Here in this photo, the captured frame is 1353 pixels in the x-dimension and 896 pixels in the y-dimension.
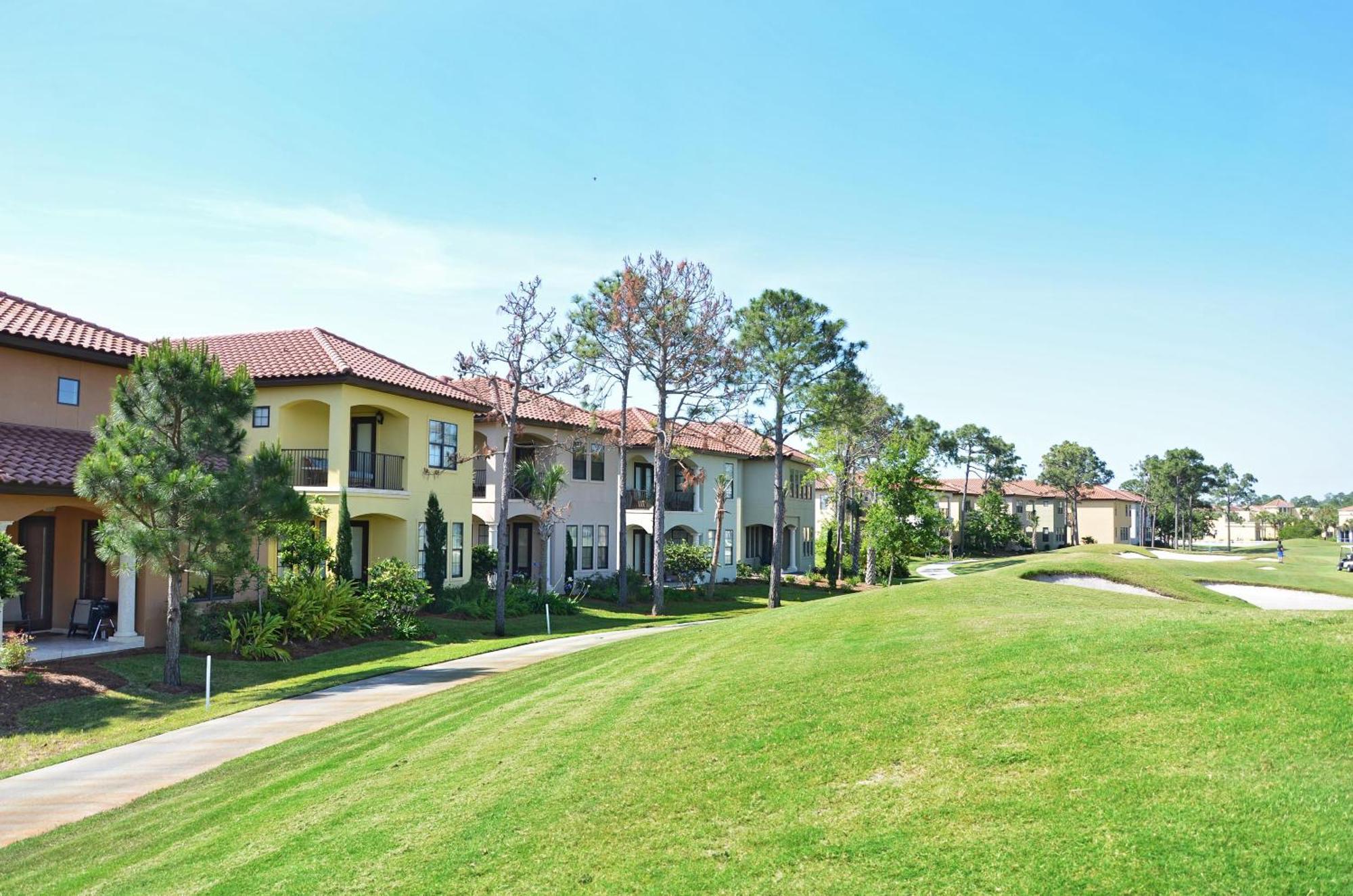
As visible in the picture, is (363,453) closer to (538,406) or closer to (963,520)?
(538,406)

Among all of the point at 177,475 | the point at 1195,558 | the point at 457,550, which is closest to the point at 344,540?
the point at 457,550

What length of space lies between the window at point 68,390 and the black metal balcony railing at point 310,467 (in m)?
7.24

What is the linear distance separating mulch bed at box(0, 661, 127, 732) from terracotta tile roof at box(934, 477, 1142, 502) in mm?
88475

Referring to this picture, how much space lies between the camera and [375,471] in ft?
99.5

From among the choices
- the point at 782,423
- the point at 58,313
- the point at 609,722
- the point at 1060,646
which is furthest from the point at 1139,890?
the point at 782,423

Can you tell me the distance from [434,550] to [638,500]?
16060mm

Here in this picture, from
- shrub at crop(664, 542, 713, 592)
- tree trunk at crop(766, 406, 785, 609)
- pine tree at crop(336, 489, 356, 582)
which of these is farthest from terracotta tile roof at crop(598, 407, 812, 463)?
pine tree at crop(336, 489, 356, 582)

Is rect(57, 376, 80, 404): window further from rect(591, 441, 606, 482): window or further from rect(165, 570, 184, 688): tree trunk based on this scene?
rect(591, 441, 606, 482): window

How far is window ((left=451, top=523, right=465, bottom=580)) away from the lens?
3350 cm

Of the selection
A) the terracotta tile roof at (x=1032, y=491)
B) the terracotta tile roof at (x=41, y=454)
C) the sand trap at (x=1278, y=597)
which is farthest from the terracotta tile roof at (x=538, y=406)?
the terracotta tile roof at (x=1032, y=491)

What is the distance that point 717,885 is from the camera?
18.7ft

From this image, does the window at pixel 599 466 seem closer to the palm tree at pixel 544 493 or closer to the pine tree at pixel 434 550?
the palm tree at pixel 544 493

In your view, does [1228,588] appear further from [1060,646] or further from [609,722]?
[609,722]

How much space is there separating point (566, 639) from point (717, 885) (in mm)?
19345
